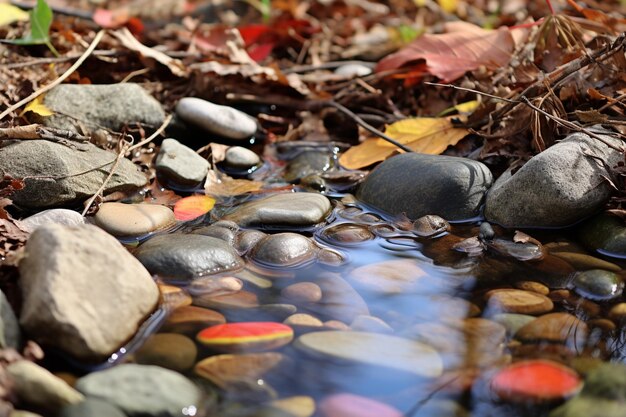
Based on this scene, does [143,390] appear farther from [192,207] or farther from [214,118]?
[214,118]

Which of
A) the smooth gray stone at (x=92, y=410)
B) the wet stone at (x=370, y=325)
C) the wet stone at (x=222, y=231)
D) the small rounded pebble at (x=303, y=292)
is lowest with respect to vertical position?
the wet stone at (x=222, y=231)

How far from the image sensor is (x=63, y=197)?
2.30 meters

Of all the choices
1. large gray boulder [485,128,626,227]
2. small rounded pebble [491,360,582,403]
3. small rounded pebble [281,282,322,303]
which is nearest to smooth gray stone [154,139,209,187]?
small rounded pebble [281,282,322,303]

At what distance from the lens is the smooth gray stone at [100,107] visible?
9.04 feet

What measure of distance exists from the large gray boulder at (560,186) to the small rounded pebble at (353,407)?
44.5 inches

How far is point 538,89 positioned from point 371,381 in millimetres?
1631

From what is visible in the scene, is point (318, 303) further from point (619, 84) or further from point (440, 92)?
point (440, 92)

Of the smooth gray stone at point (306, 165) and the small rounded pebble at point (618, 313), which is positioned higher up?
the small rounded pebble at point (618, 313)

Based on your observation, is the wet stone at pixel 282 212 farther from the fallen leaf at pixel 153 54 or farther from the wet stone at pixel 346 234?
the fallen leaf at pixel 153 54

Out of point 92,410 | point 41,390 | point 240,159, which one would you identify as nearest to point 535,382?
point 92,410

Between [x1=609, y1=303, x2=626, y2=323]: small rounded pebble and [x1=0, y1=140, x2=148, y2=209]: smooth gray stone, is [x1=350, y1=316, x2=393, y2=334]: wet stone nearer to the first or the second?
[x1=609, y1=303, x2=626, y2=323]: small rounded pebble

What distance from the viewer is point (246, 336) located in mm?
1633

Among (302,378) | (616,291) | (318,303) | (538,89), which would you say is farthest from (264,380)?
(538,89)

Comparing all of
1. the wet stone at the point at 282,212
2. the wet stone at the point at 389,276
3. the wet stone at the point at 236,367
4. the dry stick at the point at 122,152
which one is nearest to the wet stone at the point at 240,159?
the dry stick at the point at 122,152
